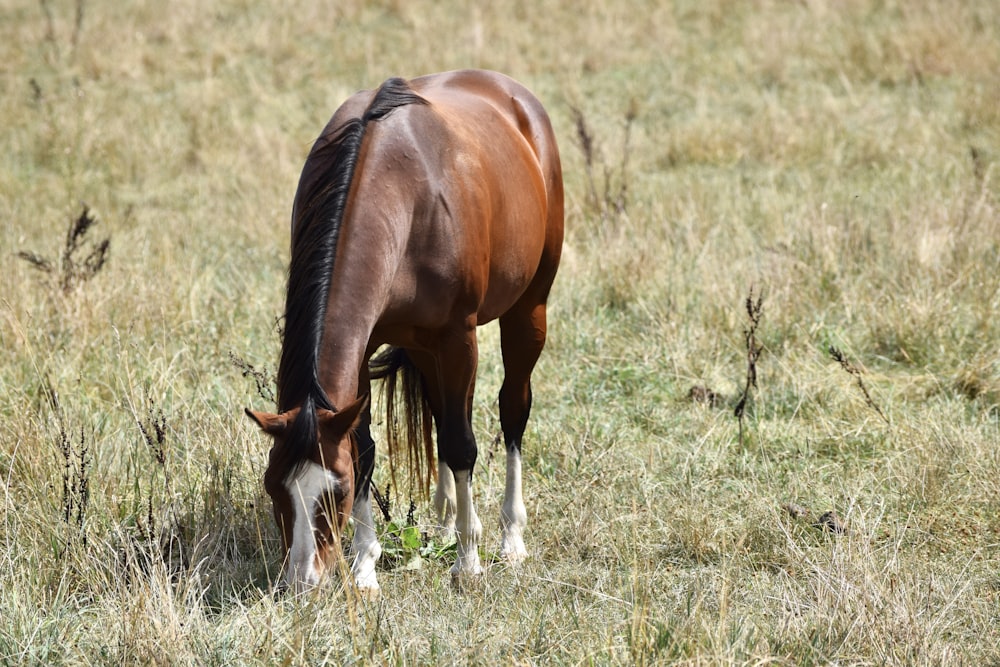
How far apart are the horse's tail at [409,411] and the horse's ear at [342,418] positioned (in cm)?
114

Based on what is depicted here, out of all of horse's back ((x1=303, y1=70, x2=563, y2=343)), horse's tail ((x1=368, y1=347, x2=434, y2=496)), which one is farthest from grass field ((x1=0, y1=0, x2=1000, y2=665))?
horse's back ((x1=303, y1=70, x2=563, y2=343))

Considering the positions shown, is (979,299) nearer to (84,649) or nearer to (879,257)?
(879,257)

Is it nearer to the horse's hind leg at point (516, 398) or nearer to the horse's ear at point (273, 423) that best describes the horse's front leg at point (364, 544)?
the horse's hind leg at point (516, 398)

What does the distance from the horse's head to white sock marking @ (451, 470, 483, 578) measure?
855 millimetres

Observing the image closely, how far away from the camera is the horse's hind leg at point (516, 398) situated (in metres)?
3.88

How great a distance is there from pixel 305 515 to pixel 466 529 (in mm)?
1015

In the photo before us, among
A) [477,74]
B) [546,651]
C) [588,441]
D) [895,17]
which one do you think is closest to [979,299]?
[588,441]

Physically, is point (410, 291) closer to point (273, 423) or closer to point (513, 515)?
point (273, 423)

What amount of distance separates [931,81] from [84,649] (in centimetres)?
928

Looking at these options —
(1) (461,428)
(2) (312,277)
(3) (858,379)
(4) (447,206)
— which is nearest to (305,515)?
(2) (312,277)

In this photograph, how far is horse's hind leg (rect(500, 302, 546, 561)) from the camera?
3.88m

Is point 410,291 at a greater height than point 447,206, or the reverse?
point 447,206

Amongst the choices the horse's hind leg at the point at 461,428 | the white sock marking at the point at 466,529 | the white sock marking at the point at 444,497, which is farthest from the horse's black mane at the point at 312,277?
the white sock marking at the point at 444,497

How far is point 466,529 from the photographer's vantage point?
362cm
